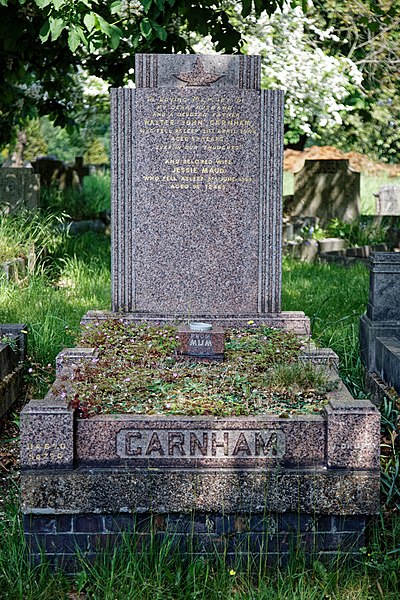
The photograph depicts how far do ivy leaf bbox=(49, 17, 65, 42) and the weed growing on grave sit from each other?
2.71 meters

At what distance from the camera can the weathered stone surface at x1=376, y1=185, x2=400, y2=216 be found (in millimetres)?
17141

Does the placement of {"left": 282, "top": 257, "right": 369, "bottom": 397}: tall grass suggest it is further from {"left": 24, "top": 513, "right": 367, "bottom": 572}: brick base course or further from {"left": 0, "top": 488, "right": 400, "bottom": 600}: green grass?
{"left": 0, "top": 488, "right": 400, "bottom": 600}: green grass

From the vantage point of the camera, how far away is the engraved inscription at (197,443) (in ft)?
13.7

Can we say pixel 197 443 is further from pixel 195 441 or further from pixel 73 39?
pixel 73 39

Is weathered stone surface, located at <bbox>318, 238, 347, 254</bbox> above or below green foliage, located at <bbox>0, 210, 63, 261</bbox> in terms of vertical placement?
below

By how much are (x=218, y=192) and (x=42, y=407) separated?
2.94 metres

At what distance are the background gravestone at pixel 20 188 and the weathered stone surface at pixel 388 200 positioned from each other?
779cm

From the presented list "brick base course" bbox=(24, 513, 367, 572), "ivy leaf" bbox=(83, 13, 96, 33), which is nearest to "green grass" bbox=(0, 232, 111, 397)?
"brick base course" bbox=(24, 513, 367, 572)

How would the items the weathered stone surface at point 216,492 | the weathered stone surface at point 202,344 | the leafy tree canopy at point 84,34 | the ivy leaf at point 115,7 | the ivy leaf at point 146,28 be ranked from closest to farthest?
the weathered stone surface at point 216,492
the weathered stone surface at point 202,344
the leafy tree canopy at point 84,34
the ivy leaf at point 115,7
the ivy leaf at point 146,28

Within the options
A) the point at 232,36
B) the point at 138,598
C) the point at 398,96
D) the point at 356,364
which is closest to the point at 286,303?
the point at 356,364

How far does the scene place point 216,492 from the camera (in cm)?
412

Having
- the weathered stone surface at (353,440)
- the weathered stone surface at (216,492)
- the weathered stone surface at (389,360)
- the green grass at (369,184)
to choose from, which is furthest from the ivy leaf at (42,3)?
the green grass at (369,184)

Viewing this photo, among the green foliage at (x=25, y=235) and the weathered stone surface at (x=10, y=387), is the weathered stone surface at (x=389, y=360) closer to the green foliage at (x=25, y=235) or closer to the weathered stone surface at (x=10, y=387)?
the weathered stone surface at (x=10, y=387)

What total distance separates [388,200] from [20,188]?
26.5ft
